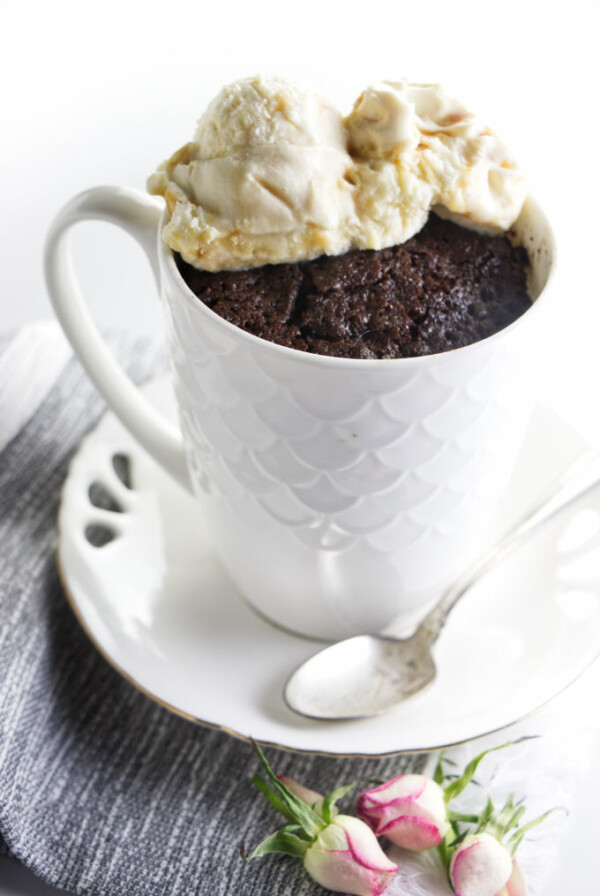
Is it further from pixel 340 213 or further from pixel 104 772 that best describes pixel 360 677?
pixel 340 213

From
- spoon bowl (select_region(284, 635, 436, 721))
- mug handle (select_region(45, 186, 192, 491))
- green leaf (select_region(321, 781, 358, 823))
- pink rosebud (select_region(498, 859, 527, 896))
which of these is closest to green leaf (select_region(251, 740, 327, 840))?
green leaf (select_region(321, 781, 358, 823))

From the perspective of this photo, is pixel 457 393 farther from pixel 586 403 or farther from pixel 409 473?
pixel 586 403

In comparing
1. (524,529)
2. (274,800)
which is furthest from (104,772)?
(524,529)

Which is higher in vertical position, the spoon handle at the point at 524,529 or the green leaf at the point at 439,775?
the spoon handle at the point at 524,529

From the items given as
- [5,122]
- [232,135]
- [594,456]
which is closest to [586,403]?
[594,456]

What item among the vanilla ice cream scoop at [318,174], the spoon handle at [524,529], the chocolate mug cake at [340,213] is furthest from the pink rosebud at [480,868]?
the vanilla ice cream scoop at [318,174]

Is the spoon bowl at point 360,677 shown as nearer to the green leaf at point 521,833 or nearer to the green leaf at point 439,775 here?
the green leaf at point 439,775

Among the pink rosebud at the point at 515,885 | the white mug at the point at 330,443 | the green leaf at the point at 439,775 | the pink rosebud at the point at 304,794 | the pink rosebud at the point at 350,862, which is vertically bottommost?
the pink rosebud at the point at 515,885
